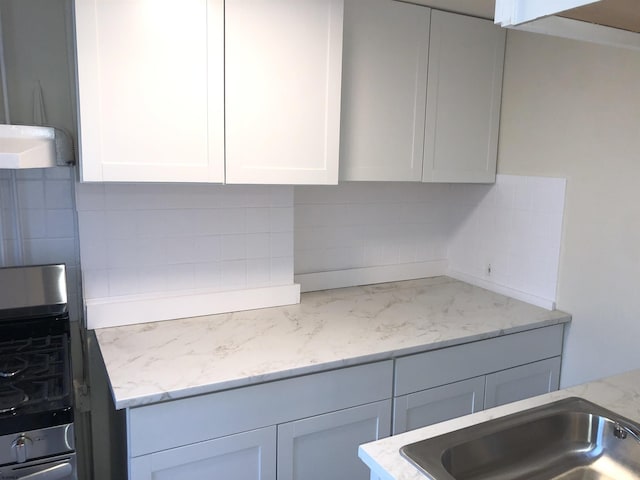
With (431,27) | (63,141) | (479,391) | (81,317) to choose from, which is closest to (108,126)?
(63,141)

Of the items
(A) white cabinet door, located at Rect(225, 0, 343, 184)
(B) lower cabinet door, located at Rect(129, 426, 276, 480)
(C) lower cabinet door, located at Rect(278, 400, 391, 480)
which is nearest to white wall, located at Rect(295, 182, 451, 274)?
(A) white cabinet door, located at Rect(225, 0, 343, 184)

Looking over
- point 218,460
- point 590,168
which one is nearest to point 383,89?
point 590,168

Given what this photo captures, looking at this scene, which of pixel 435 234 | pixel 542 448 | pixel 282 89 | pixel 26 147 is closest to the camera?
pixel 542 448

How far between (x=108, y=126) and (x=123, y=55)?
0.22 metres

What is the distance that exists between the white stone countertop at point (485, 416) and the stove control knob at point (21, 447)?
838 mm

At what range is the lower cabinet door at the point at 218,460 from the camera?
144 cm

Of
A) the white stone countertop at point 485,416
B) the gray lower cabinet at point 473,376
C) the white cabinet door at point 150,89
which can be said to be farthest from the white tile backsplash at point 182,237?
the white stone countertop at point 485,416

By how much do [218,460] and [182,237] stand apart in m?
0.83

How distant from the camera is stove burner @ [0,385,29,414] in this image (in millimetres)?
1302

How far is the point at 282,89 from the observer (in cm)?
177

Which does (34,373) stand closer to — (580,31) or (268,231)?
(268,231)

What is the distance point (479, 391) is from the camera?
2.00 m

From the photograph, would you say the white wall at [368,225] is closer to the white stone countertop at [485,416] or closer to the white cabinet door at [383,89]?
the white cabinet door at [383,89]

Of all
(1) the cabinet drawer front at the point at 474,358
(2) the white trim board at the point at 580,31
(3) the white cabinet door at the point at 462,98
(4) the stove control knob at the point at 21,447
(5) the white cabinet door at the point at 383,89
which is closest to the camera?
(2) the white trim board at the point at 580,31
